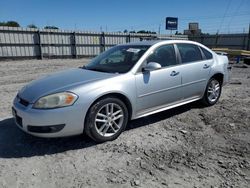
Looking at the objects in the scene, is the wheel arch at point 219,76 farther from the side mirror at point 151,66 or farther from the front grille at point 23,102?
the front grille at point 23,102

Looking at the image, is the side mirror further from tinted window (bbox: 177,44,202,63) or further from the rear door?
tinted window (bbox: 177,44,202,63)

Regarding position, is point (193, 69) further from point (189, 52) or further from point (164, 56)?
point (164, 56)

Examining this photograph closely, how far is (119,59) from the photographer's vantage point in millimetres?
4441

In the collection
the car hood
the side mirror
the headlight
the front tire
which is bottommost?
the front tire

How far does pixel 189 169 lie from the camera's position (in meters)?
Answer: 2.92

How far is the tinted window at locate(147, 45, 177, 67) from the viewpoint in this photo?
13.9 feet

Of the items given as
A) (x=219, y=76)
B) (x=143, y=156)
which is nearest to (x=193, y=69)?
(x=219, y=76)

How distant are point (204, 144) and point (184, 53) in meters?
1.98

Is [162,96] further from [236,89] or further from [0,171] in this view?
[236,89]

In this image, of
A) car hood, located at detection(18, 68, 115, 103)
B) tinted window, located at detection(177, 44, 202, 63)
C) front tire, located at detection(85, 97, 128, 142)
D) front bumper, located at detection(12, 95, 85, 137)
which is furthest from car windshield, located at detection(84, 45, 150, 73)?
front bumper, located at detection(12, 95, 85, 137)

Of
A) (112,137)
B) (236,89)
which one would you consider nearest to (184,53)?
(112,137)

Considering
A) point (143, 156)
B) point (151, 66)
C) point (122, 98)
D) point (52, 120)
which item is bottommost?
point (143, 156)

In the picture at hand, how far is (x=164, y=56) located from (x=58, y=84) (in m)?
2.01

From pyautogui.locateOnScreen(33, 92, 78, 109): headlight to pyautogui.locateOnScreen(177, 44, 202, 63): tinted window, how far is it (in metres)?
2.45
